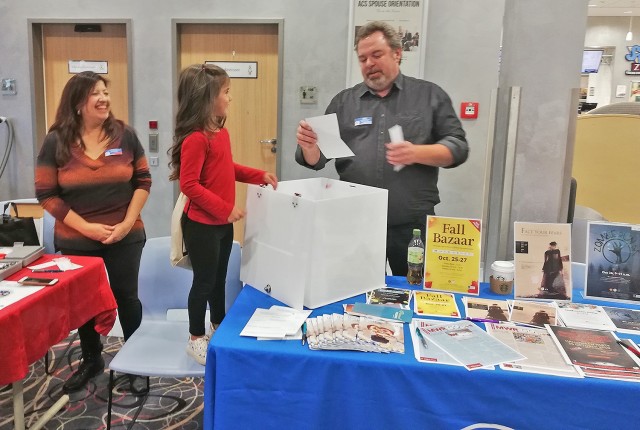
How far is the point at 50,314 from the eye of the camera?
171 cm

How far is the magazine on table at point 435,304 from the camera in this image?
5.05 feet

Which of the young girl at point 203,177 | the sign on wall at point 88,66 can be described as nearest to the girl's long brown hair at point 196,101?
the young girl at point 203,177

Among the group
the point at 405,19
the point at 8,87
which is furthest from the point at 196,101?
the point at 8,87

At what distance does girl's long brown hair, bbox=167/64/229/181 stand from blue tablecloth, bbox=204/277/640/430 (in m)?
0.75

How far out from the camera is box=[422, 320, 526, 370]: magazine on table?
Result: 1252 mm

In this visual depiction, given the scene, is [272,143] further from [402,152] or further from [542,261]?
[542,261]

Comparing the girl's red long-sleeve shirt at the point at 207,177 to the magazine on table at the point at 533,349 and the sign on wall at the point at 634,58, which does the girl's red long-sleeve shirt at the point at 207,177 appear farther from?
the sign on wall at the point at 634,58

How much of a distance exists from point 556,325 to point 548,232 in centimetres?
34

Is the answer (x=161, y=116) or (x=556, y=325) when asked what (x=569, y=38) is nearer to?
(x=556, y=325)

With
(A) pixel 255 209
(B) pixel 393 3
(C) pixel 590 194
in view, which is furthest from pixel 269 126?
(A) pixel 255 209

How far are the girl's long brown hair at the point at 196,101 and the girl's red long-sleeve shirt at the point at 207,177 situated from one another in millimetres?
38

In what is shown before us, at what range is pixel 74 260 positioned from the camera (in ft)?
6.64

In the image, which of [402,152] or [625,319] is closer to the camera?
[625,319]

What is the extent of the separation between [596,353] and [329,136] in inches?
40.7
